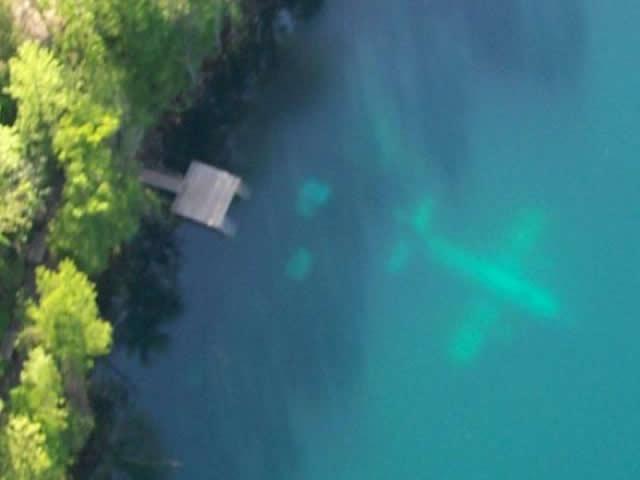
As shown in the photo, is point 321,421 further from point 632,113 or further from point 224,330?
point 632,113

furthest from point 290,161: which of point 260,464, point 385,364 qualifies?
point 260,464

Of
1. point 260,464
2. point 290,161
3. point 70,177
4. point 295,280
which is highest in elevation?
point 70,177

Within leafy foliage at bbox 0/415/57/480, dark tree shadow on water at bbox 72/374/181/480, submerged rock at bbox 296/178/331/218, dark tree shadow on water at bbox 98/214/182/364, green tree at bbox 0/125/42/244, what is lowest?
dark tree shadow on water at bbox 72/374/181/480

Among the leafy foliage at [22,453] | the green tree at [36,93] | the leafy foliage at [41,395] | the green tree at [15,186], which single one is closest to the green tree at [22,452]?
the leafy foliage at [22,453]

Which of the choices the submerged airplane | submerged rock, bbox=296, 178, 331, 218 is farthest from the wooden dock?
the submerged airplane

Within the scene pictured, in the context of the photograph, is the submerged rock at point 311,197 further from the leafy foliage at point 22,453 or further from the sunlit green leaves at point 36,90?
the leafy foliage at point 22,453

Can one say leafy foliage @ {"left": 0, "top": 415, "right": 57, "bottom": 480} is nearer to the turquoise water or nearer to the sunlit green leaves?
the sunlit green leaves
